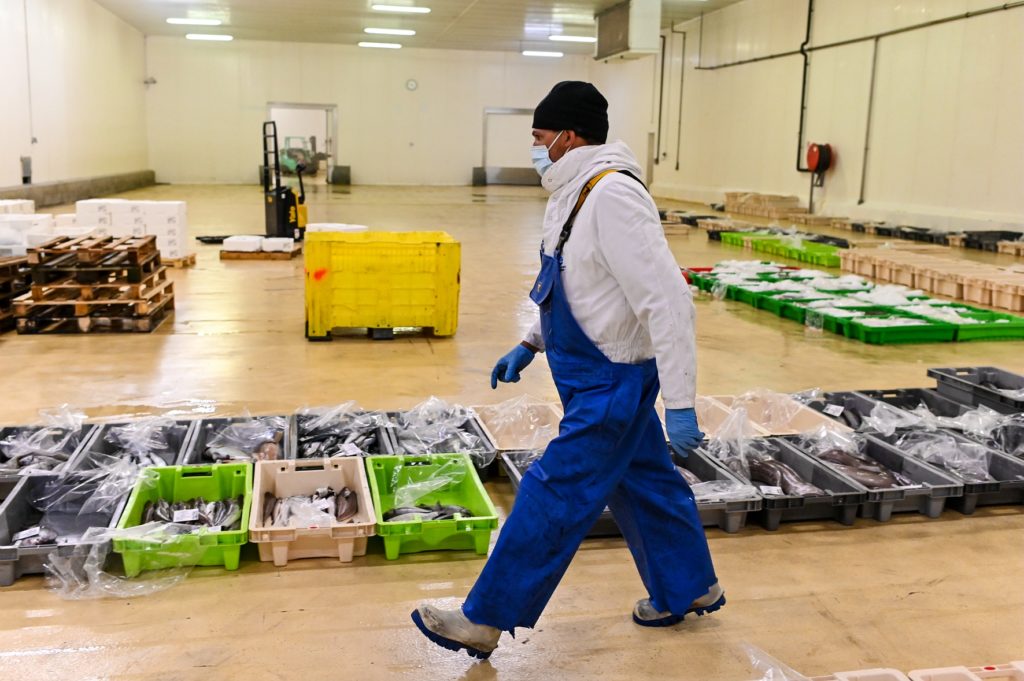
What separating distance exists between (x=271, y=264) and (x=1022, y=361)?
8.52 meters

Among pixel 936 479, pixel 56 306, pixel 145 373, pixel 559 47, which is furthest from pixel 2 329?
pixel 559 47

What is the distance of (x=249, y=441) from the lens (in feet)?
14.6

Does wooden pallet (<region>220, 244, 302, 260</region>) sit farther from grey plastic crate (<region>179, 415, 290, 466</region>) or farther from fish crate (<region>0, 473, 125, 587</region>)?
fish crate (<region>0, 473, 125, 587</region>)

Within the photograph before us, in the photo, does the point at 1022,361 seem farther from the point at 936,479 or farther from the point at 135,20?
the point at 135,20

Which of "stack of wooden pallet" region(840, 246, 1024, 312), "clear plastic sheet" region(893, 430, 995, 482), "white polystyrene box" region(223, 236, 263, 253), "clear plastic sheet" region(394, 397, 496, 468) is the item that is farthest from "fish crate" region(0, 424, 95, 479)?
"stack of wooden pallet" region(840, 246, 1024, 312)

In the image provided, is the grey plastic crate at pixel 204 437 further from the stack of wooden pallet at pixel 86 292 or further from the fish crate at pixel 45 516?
the stack of wooden pallet at pixel 86 292

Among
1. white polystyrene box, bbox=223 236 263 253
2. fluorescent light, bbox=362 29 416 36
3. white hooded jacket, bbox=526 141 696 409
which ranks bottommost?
white polystyrene box, bbox=223 236 263 253

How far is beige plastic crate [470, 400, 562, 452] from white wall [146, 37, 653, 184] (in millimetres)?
23269

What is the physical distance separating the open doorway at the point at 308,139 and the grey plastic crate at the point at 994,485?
27475 millimetres

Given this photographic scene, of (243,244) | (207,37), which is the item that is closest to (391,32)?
(207,37)

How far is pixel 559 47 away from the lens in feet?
96.7

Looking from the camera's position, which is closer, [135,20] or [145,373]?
[145,373]

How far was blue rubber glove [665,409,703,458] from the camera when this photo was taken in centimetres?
252

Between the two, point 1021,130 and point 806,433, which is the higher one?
point 1021,130
